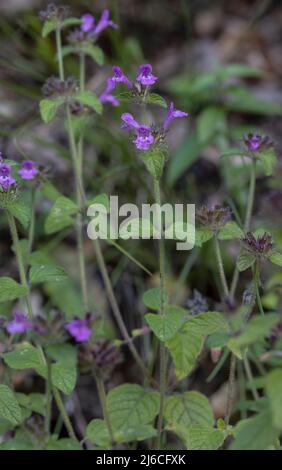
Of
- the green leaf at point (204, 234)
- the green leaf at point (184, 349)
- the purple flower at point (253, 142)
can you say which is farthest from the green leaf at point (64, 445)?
the purple flower at point (253, 142)

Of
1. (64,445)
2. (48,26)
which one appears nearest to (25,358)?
(64,445)

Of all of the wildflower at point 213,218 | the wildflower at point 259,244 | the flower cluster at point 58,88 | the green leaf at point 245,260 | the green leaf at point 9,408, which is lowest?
the green leaf at point 9,408

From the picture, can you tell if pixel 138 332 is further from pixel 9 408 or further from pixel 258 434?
pixel 258 434

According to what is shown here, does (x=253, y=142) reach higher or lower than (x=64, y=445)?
higher

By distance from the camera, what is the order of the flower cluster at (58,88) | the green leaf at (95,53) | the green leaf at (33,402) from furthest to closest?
1. the green leaf at (95,53)
2. the flower cluster at (58,88)
3. the green leaf at (33,402)

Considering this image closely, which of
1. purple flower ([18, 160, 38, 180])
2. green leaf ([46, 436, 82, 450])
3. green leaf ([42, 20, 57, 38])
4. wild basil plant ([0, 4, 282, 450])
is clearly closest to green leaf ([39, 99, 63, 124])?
wild basil plant ([0, 4, 282, 450])

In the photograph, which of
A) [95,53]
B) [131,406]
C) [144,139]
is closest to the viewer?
[144,139]

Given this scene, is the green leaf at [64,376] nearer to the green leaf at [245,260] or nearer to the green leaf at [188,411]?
the green leaf at [188,411]

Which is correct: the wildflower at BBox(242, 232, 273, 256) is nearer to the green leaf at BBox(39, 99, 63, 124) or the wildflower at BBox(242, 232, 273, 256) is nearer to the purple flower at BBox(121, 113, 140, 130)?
the purple flower at BBox(121, 113, 140, 130)
